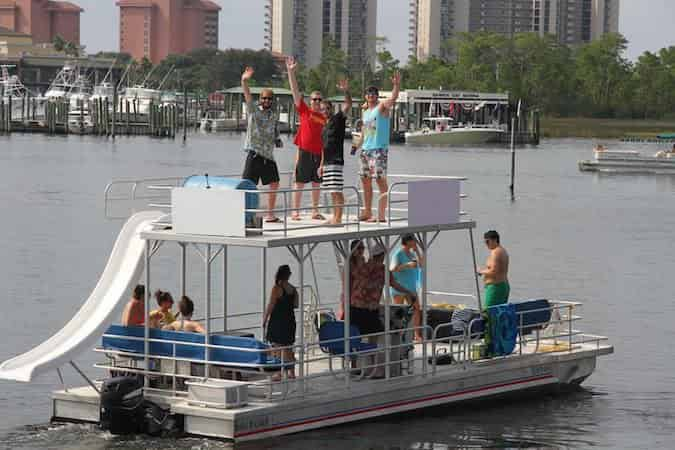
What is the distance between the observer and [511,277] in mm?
40594

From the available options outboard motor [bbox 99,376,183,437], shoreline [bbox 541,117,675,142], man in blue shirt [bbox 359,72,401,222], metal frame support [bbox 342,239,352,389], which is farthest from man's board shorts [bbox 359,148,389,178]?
shoreline [bbox 541,117,675,142]

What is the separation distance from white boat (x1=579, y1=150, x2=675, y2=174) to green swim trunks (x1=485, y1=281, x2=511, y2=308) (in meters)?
72.2

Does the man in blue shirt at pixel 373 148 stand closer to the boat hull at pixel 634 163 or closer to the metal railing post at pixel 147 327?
the metal railing post at pixel 147 327

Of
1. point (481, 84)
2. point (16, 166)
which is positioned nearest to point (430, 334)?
point (16, 166)

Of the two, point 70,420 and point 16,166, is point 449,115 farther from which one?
point 70,420

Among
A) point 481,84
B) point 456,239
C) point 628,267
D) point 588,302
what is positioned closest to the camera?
point 588,302

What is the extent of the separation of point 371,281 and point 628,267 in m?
26.8

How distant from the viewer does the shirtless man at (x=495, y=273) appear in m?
21.6

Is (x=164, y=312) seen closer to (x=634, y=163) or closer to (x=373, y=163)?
(x=373, y=163)

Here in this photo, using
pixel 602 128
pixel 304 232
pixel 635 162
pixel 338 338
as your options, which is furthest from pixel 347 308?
pixel 602 128

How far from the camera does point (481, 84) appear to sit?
7421 inches

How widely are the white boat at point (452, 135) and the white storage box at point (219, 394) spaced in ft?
402

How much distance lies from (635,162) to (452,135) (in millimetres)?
50444

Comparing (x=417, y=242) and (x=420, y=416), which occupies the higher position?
(x=417, y=242)
